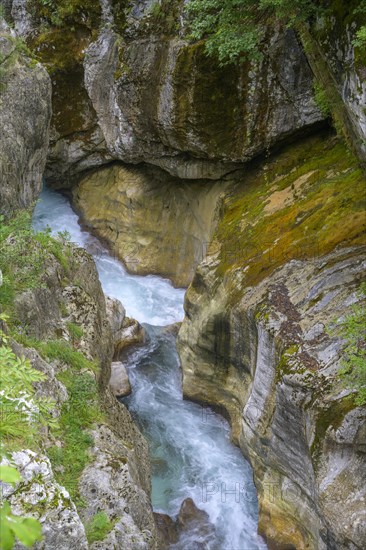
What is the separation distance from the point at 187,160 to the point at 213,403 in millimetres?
7219

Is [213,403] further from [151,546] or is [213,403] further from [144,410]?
[151,546]

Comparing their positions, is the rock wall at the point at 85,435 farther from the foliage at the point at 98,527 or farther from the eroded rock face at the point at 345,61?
the eroded rock face at the point at 345,61

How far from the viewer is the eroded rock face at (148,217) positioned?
17.1 m

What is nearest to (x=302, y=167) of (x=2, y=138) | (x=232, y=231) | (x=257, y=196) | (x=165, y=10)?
(x=257, y=196)

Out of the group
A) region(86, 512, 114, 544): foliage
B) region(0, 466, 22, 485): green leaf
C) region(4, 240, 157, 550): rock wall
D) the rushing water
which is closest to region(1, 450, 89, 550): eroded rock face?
region(4, 240, 157, 550): rock wall

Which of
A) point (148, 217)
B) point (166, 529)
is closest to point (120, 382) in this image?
point (166, 529)

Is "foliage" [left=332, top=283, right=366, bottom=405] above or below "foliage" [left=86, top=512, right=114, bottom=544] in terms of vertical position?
above

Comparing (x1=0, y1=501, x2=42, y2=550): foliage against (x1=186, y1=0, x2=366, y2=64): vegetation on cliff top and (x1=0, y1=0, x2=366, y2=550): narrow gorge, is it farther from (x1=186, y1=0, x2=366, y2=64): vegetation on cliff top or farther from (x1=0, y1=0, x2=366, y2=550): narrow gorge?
(x1=186, y1=0, x2=366, y2=64): vegetation on cliff top

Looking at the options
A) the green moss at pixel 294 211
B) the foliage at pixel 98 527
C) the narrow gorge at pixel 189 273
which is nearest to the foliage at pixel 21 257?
the narrow gorge at pixel 189 273

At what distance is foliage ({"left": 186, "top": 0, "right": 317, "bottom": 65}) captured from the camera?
12125mm

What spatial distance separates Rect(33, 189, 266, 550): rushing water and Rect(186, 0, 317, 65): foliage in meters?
7.68

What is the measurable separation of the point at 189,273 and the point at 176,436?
6.11m

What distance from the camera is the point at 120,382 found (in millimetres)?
13477

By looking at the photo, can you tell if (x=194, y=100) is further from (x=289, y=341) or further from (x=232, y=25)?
(x=289, y=341)
